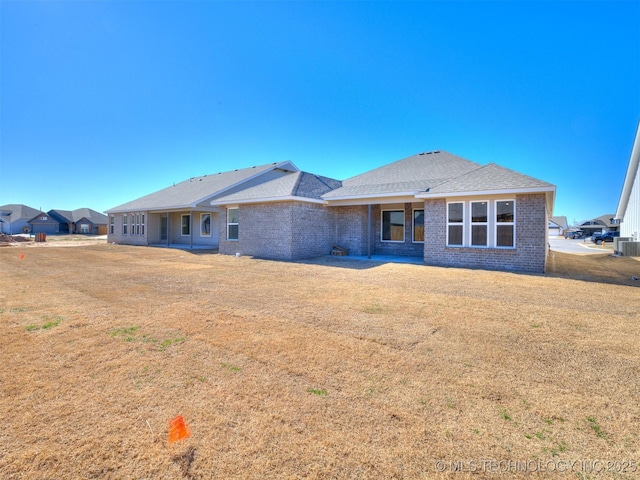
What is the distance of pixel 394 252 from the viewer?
15648 mm

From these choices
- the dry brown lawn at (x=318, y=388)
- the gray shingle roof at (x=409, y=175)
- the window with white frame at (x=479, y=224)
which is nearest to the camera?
the dry brown lawn at (x=318, y=388)

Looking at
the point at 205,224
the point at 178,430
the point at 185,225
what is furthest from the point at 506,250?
the point at 185,225

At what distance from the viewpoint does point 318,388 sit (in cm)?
293

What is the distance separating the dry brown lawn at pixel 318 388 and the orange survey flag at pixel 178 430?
Result: 5 centimetres

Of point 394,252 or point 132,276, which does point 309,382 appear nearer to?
point 132,276

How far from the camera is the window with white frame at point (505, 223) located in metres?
10.9

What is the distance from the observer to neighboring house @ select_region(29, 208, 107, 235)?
5416 cm

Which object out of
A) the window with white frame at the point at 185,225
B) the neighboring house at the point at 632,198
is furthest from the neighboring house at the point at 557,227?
the window with white frame at the point at 185,225

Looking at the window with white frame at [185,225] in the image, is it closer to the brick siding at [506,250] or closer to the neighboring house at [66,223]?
the brick siding at [506,250]

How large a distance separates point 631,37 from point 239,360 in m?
20.8

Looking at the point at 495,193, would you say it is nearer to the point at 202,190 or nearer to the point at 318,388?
the point at 318,388

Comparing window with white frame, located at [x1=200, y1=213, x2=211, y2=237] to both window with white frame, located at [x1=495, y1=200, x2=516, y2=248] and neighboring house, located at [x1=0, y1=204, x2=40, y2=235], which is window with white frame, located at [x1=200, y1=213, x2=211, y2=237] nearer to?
window with white frame, located at [x1=495, y1=200, x2=516, y2=248]

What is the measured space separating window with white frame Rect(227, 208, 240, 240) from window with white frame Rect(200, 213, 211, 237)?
6019mm

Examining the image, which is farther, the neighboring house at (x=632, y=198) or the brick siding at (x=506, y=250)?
the neighboring house at (x=632, y=198)
